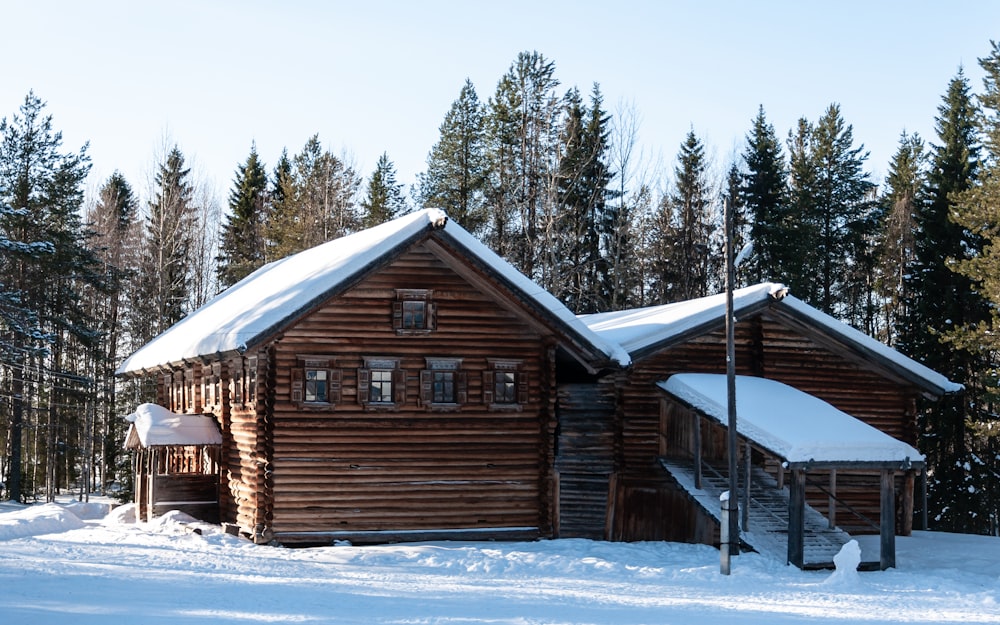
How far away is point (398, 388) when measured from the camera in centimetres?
2309

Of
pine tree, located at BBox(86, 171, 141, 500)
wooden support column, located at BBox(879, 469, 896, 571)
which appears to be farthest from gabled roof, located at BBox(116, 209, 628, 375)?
pine tree, located at BBox(86, 171, 141, 500)

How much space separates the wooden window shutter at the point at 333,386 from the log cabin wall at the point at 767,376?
6688mm

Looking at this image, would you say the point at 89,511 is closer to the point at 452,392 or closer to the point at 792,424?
the point at 452,392

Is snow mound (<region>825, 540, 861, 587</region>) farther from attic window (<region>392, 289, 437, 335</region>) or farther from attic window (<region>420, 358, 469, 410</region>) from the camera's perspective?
attic window (<region>392, 289, 437, 335</region>)

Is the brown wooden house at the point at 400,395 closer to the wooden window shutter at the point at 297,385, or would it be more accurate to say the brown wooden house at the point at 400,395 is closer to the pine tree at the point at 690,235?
the wooden window shutter at the point at 297,385

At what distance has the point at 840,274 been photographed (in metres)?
51.0

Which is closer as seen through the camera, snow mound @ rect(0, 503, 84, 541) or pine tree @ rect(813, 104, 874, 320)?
snow mound @ rect(0, 503, 84, 541)

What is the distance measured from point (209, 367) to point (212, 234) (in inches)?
1407

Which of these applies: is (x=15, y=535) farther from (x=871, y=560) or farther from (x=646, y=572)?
(x=871, y=560)

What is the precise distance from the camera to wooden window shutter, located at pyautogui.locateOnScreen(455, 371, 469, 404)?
23516 millimetres

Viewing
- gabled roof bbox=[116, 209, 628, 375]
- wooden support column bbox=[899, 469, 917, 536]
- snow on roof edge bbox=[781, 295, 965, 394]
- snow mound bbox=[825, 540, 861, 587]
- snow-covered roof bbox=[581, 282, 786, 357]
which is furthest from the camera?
wooden support column bbox=[899, 469, 917, 536]

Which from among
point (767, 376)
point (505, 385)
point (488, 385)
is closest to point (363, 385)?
point (488, 385)

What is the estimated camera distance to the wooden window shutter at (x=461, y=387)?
23.5 meters

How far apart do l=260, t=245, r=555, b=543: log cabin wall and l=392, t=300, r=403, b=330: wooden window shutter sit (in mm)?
25
